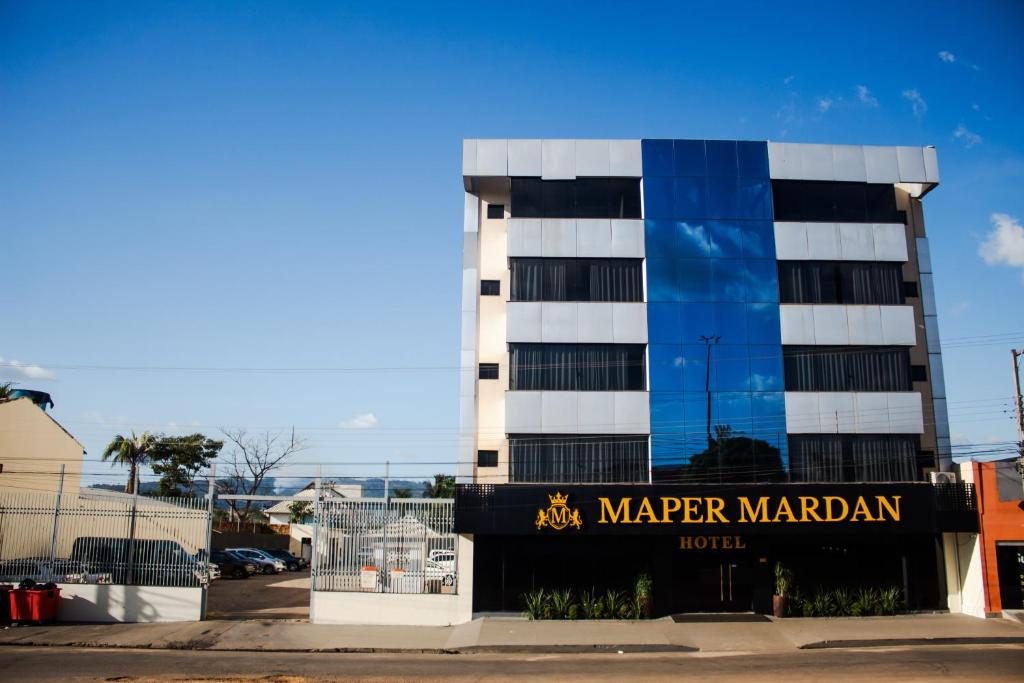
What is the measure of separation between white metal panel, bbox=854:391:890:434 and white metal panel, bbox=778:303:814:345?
2683mm

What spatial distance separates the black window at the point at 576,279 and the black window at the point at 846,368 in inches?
239

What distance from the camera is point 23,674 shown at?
16875mm

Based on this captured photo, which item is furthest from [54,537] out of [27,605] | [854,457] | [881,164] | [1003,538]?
[881,164]

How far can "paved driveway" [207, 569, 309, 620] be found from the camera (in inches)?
1066

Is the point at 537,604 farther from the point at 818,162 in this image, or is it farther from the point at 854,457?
the point at 818,162

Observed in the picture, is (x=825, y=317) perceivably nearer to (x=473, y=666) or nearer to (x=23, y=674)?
(x=473, y=666)

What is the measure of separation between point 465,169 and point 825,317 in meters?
14.2

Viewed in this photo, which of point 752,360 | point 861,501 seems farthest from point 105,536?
point 861,501

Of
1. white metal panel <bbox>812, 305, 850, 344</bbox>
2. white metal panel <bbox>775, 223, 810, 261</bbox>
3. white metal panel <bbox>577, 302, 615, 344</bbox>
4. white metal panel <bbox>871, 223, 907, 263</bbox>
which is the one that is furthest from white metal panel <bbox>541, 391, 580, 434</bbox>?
white metal panel <bbox>871, 223, 907, 263</bbox>

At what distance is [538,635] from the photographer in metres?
22.8

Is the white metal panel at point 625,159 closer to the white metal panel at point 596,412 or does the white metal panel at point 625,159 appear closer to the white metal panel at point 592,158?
the white metal panel at point 592,158

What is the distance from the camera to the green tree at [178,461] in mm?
59750

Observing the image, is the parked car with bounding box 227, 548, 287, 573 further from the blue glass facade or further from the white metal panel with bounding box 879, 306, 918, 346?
the white metal panel with bounding box 879, 306, 918, 346

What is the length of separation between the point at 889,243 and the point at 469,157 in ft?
52.2
